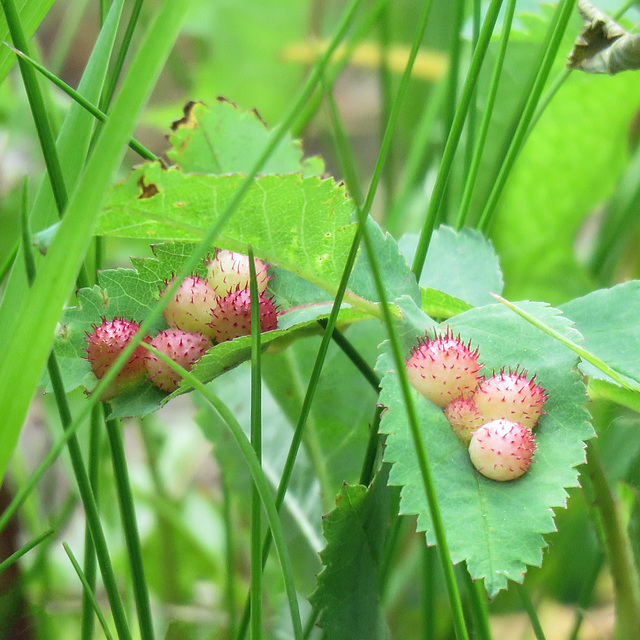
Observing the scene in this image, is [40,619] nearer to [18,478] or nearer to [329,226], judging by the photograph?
[18,478]

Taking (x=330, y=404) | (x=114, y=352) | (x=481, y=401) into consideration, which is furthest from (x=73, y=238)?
(x=330, y=404)

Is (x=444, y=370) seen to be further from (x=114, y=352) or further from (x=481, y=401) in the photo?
(x=114, y=352)

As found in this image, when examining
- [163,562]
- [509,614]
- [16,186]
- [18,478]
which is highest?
[16,186]

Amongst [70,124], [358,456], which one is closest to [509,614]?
[358,456]

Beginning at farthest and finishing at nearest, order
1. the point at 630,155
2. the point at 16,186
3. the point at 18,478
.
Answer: the point at 630,155 → the point at 16,186 → the point at 18,478

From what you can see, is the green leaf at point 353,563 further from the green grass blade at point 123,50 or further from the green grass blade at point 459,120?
the green grass blade at point 123,50

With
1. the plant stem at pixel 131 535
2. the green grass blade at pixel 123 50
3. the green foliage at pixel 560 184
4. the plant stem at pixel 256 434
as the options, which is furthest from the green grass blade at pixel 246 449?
the green foliage at pixel 560 184
